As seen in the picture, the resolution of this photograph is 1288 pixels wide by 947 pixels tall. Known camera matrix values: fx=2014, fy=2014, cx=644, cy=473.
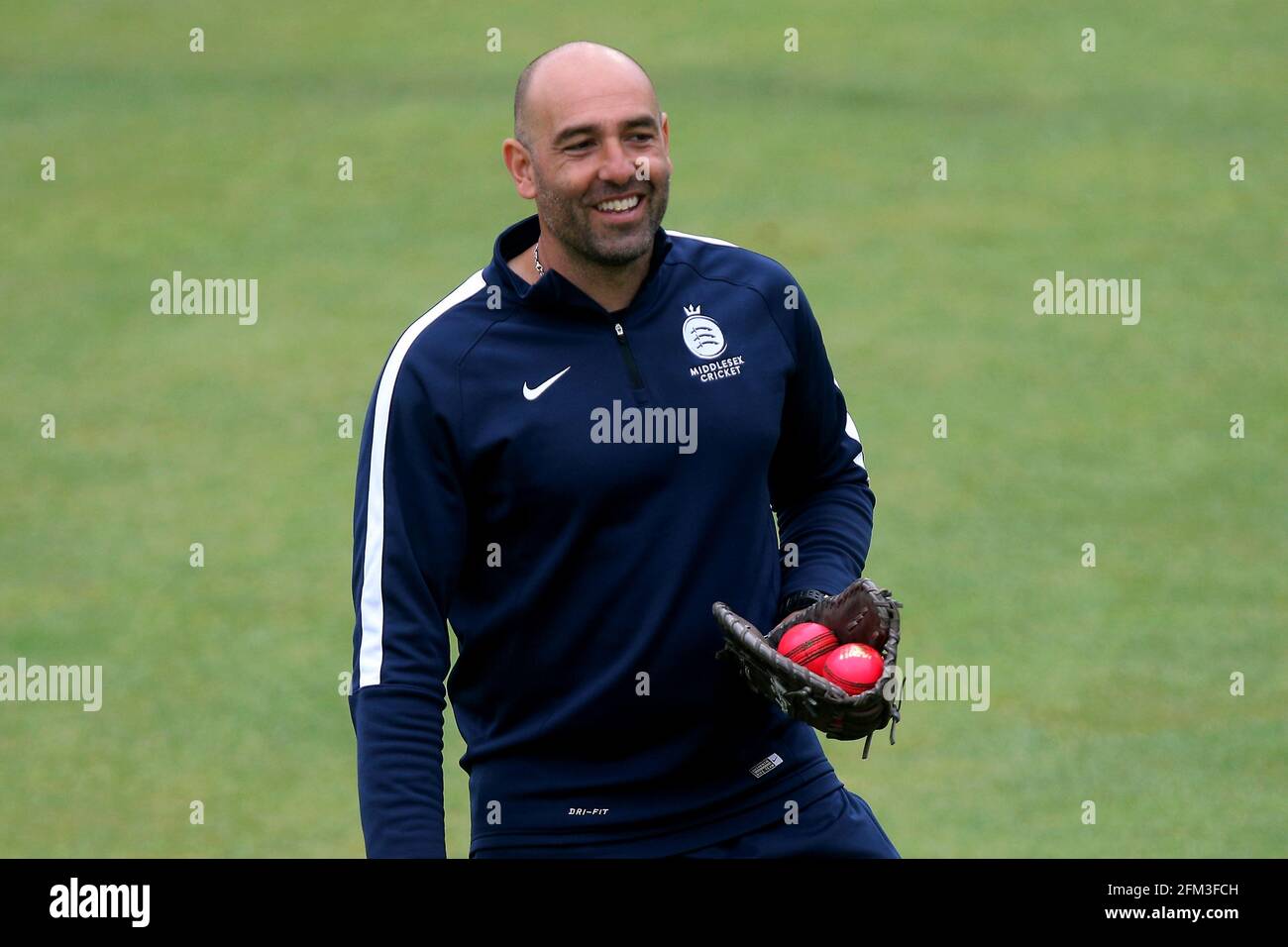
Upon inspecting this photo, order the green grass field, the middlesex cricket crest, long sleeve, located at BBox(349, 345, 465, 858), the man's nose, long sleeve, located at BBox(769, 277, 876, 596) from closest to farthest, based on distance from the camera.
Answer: long sleeve, located at BBox(349, 345, 465, 858) < the man's nose < the middlesex cricket crest < long sleeve, located at BBox(769, 277, 876, 596) < the green grass field

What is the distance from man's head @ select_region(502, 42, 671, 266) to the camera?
A: 4.66 m

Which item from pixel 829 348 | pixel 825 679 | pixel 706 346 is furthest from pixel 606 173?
pixel 829 348

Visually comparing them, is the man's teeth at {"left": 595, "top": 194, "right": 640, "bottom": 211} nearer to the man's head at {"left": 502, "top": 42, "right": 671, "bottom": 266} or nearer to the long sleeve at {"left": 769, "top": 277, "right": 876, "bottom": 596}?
the man's head at {"left": 502, "top": 42, "right": 671, "bottom": 266}

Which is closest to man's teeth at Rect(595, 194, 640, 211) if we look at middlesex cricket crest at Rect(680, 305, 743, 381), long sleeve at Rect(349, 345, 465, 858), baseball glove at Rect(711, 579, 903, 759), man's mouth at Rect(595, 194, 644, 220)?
man's mouth at Rect(595, 194, 644, 220)

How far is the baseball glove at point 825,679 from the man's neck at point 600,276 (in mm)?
777

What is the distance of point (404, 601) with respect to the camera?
4469mm

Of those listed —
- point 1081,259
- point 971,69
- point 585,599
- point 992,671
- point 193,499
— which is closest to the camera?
point 585,599

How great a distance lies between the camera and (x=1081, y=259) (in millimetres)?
16906

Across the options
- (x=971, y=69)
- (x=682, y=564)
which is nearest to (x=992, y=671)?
(x=682, y=564)

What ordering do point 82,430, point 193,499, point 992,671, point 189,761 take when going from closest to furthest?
point 189,761
point 992,671
point 193,499
point 82,430

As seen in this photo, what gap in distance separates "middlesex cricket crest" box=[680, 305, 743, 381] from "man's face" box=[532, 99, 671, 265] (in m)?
0.23

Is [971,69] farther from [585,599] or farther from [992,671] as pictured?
[585,599]

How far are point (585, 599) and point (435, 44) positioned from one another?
1894cm

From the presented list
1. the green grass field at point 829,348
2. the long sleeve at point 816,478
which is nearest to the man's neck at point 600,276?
the long sleeve at point 816,478
